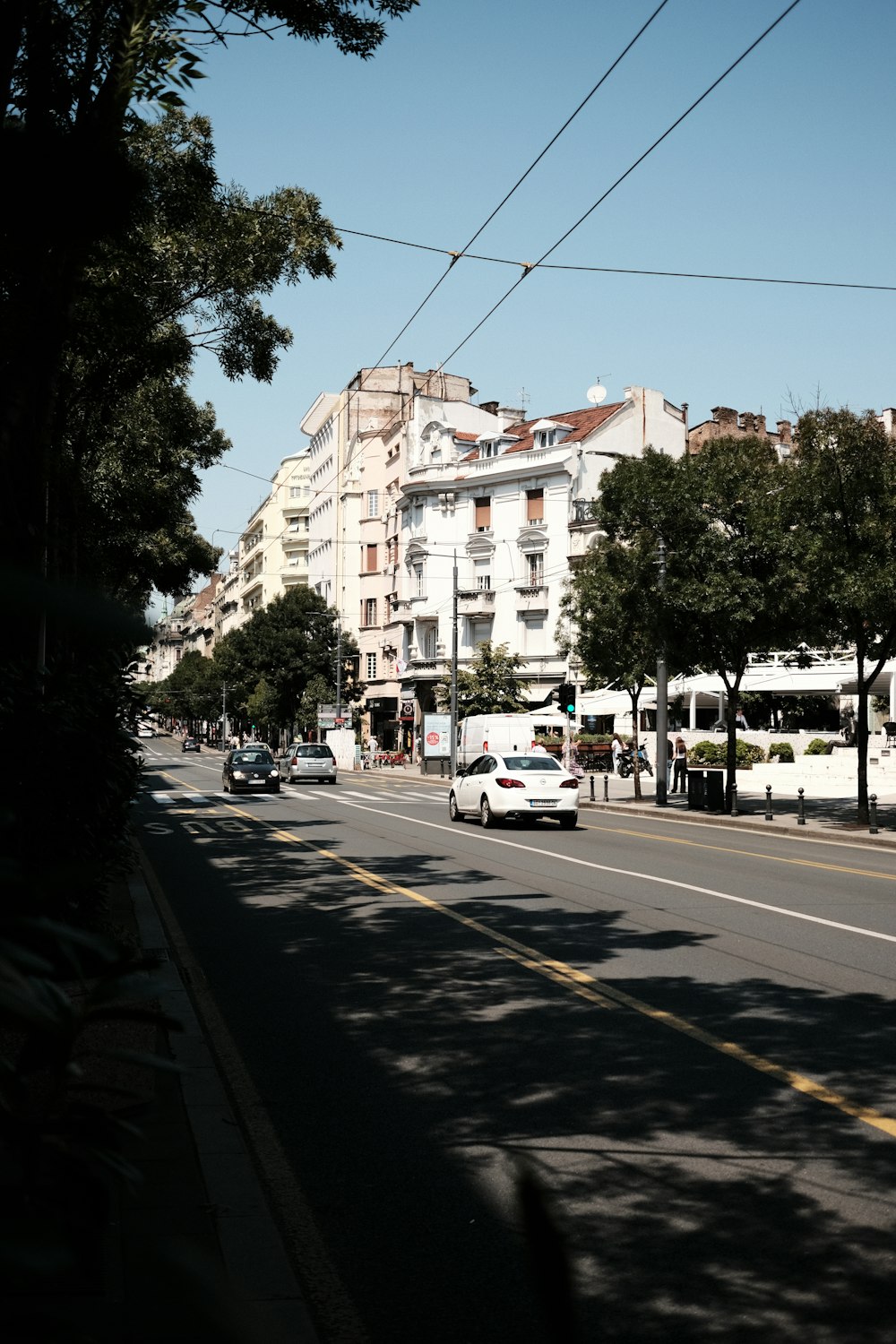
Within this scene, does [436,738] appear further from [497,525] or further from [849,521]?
[849,521]

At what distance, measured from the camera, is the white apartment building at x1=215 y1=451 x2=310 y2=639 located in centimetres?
11294

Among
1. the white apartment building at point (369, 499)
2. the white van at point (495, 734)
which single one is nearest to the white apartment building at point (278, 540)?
the white apartment building at point (369, 499)

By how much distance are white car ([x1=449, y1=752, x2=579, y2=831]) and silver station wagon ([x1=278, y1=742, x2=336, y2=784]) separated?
81.4 ft

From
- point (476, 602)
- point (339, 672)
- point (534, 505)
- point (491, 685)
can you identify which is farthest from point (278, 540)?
point (491, 685)

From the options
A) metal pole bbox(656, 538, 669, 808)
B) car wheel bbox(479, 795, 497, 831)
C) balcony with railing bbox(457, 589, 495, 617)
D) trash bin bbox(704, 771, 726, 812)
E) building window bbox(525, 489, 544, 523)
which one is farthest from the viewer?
balcony with railing bbox(457, 589, 495, 617)

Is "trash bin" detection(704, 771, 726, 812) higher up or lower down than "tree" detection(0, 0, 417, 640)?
lower down

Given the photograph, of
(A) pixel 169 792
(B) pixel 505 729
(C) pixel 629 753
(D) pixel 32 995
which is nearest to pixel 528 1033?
(D) pixel 32 995

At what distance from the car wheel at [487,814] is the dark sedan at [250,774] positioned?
16.9 meters

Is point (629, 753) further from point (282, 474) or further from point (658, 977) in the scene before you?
point (282, 474)

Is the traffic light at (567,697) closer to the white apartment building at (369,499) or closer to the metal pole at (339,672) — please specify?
the white apartment building at (369,499)

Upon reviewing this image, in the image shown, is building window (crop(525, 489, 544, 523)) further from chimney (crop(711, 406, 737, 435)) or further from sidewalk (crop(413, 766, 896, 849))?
sidewalk (crop(413, 766, 896, 849))

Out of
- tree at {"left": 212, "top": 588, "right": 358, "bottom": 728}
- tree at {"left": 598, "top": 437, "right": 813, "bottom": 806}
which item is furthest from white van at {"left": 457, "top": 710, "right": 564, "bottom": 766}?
tree at {"left": 212, "top": 588, "right": 358, "bottom": 728}

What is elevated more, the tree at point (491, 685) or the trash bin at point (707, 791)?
the tree at point (491, 685)

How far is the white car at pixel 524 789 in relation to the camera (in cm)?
2469
